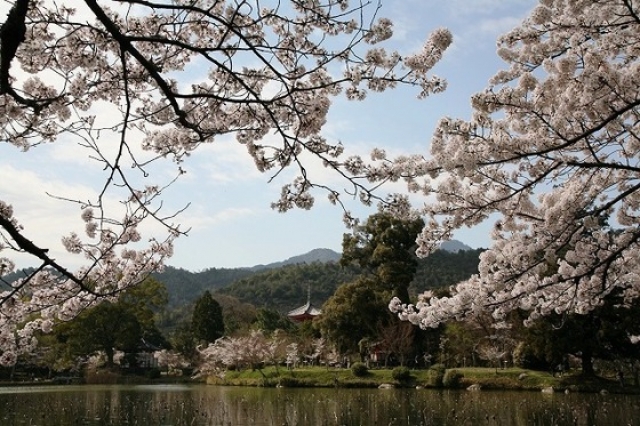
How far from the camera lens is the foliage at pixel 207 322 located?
42969 millimetres

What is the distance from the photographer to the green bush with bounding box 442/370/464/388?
22.5 m

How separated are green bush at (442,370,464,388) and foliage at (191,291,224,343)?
950 inches

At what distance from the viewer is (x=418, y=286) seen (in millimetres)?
62344

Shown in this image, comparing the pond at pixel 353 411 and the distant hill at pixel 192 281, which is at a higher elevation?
the distant hill at pixel 192 281

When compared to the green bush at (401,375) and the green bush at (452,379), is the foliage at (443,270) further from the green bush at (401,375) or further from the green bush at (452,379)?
the green bush at (452,379)

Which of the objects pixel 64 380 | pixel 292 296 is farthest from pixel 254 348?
pixel 292 296

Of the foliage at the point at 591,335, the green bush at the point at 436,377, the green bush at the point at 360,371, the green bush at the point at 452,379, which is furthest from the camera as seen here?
the green bush at the point at 360,371

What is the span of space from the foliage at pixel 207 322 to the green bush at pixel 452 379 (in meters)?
24.1

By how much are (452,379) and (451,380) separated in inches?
2.6

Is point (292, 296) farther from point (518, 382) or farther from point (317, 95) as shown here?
point (317, 95)

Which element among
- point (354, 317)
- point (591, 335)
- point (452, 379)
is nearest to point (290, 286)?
point (354, 317)

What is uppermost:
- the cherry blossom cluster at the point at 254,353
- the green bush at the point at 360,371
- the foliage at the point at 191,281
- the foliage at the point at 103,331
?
the foliage at the point at 191,281

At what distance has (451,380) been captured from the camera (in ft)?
74.0

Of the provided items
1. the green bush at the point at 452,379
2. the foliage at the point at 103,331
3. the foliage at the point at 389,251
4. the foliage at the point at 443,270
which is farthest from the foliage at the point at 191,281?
the green bush at the point at 452,379
